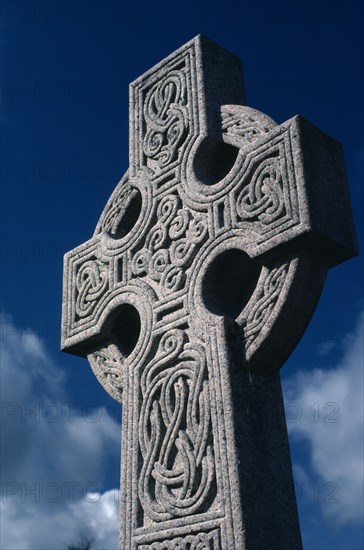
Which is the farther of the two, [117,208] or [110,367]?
[117,208]

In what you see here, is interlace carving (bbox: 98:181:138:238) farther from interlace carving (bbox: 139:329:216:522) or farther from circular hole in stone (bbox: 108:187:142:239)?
interlace carving (bbox: 139:329:216:522)

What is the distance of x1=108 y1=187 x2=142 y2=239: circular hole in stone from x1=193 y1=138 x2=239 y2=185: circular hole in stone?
599 millimetres

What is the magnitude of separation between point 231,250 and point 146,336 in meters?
0.74

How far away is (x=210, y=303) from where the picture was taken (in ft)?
13.9

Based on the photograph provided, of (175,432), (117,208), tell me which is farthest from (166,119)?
(175,432)

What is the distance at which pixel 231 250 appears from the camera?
4.18 metres

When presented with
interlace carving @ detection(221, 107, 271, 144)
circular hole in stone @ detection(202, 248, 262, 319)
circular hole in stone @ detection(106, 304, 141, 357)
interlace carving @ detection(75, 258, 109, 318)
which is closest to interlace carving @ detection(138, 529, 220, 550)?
circular hole in stone @ detection(202, 248, 262, 319)

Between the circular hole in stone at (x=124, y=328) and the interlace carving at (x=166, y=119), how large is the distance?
3.10 feet

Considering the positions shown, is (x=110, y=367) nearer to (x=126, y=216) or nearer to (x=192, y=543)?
(x=126, y=216)

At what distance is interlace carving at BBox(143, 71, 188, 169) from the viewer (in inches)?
193

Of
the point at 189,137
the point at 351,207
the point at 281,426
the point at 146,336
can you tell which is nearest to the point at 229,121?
the point at 189,137

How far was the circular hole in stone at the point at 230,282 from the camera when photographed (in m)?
4.25

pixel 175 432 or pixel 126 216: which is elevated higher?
pixel 126 216

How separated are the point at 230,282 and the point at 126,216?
44.6 inches
